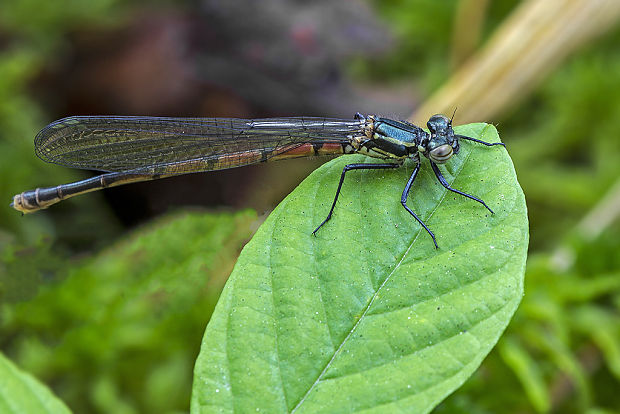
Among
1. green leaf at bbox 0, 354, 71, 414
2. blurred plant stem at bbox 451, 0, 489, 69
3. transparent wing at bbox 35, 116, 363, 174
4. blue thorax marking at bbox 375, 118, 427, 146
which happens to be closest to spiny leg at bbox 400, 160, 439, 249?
blue thorax marking at bbox 375, 118, 427, 146

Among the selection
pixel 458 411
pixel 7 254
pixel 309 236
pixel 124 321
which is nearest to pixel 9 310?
pixel 7 254

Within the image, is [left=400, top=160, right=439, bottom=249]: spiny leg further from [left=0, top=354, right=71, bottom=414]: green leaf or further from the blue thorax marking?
[left=0, top=354, right=71, bottom=414]: green leaf

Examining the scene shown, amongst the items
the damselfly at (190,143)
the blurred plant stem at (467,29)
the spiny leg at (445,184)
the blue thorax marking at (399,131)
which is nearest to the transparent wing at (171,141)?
the damselfly at (190,143)

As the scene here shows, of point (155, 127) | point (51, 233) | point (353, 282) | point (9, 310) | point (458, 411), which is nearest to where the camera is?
point (353, 282)

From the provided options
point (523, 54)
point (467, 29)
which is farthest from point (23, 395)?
point (467, 29)

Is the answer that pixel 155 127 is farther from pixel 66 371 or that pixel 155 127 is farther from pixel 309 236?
pixel 309 236

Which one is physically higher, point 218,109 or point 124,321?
point 218,109

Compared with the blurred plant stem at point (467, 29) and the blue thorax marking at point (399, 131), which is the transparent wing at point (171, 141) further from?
the blurred plant stem at point (467, 29)
